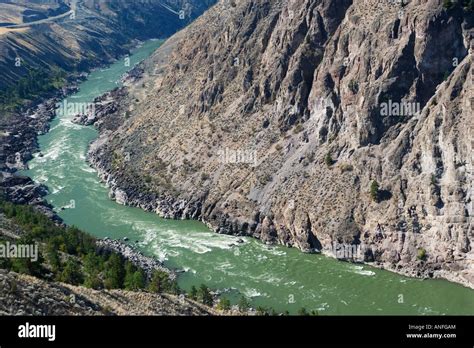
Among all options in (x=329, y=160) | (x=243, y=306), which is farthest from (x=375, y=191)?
(x=243, y=306)

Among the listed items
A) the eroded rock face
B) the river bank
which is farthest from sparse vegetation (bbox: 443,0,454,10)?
the river bank

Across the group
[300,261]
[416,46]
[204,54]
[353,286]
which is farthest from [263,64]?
[353,286]

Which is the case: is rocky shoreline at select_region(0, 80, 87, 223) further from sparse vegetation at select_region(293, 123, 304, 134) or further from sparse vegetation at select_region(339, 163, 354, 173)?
sparse vegetation at select_region(339, 163, 354, 173)

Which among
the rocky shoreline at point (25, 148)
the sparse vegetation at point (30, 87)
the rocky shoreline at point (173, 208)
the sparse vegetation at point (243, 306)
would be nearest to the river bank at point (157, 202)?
the rocky shoreline at point (173, 208)

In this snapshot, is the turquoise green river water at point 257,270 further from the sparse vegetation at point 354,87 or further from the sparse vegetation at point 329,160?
the sparse vegetation at point 354,87

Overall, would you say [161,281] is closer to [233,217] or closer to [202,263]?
[202,263]

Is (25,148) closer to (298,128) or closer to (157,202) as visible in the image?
(157,202)

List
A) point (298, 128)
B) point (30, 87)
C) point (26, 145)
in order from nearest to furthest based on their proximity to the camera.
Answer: point (298, 128) → point (26, 145) → point (30, 87)
